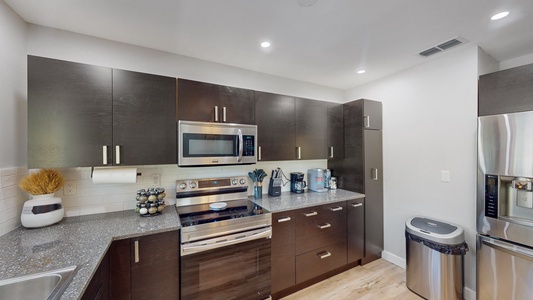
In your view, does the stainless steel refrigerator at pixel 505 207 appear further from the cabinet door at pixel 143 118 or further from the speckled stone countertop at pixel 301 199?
the cabinet door at pixel 143 118

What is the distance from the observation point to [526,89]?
5.48ft

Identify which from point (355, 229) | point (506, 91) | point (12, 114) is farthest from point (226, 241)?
point (506, 91)

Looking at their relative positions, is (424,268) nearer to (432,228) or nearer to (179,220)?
(432,228)

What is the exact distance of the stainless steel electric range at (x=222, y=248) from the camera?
5.38 ft

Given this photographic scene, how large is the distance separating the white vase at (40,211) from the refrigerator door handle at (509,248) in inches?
143

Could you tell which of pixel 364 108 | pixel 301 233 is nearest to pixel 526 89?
pixel 364 108

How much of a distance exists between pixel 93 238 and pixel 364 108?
3.01 meters

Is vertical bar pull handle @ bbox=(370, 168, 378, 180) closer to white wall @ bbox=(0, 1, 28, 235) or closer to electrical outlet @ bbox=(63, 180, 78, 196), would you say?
electrical outlet @ bbox=(63, 180, 78, 196)

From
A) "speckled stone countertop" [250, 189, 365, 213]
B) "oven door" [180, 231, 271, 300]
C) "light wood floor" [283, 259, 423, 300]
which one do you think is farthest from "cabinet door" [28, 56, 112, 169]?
"light wood floor" [283, 259, 423, 300]

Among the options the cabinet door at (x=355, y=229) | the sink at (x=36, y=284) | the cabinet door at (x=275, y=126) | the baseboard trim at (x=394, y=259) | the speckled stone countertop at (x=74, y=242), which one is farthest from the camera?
the baseboard trim at (x=394, y=259)

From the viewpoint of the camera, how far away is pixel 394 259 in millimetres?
2742

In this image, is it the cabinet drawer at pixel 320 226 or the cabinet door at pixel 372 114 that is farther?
the cabinet door at pixel 372 114

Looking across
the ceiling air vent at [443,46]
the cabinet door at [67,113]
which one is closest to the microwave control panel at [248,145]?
the cabinet door at [67,113]

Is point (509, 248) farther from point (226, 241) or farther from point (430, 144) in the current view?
point (226, 241)
